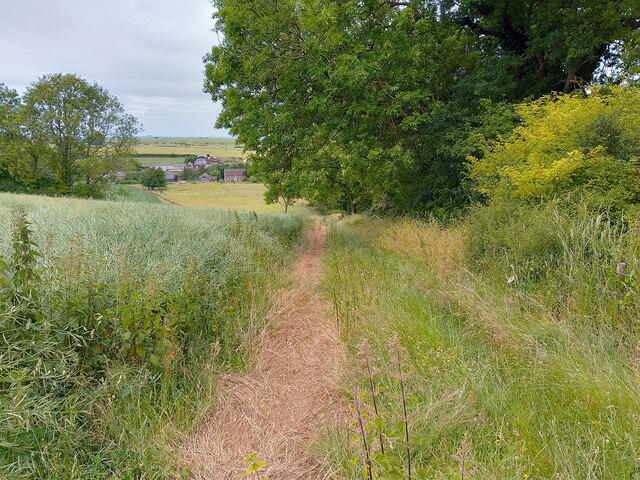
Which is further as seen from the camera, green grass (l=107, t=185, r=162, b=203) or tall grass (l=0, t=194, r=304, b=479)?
green grass (l=107, t=185, r=162, b=203)

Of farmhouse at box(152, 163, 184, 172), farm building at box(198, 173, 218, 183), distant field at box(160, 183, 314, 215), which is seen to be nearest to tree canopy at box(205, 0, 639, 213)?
distant field at box(160, 183, 314, 215)

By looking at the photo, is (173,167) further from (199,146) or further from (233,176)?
(199,146)

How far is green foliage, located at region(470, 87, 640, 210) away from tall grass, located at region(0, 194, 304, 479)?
4.88m

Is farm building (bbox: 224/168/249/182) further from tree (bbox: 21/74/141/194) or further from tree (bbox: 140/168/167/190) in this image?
tree (bbox: 21/74/141/194)

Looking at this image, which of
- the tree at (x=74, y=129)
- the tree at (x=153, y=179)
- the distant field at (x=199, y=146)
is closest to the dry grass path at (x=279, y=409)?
the tree at (x=74, y=129)

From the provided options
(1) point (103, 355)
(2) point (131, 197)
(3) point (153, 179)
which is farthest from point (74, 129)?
(1) point (103, 355)

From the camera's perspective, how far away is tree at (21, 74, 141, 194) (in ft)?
97.0

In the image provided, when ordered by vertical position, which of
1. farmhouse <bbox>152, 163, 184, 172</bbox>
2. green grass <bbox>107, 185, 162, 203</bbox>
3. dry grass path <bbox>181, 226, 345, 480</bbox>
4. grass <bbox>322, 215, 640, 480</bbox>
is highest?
farmhouse <bbox>152, 163, 184, 172</bbox>

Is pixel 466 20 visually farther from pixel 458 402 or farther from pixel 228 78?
pixel 458 402

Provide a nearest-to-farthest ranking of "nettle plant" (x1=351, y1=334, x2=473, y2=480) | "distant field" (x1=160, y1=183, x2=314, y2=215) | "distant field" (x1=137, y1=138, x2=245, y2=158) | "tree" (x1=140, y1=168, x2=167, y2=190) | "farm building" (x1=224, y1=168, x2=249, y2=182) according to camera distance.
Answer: "nettle plant" (x1=351, y1=334, x2=473, y2=480) < "distant field" (x1=160, y1=183, x2=314, y2=215) < "tree" (x1=140, y1=168, x2=167, y2=190) < "farm building" (x1=224, y1=168, x2=249, y2=182) < "distant field" (x1=137, y1=138, x2=245, y2=158)

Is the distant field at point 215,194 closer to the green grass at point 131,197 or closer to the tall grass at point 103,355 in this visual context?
the green grass at point 131,197

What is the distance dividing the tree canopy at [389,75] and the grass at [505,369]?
463cm

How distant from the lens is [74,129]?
100 feet

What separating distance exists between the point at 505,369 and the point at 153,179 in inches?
2166
